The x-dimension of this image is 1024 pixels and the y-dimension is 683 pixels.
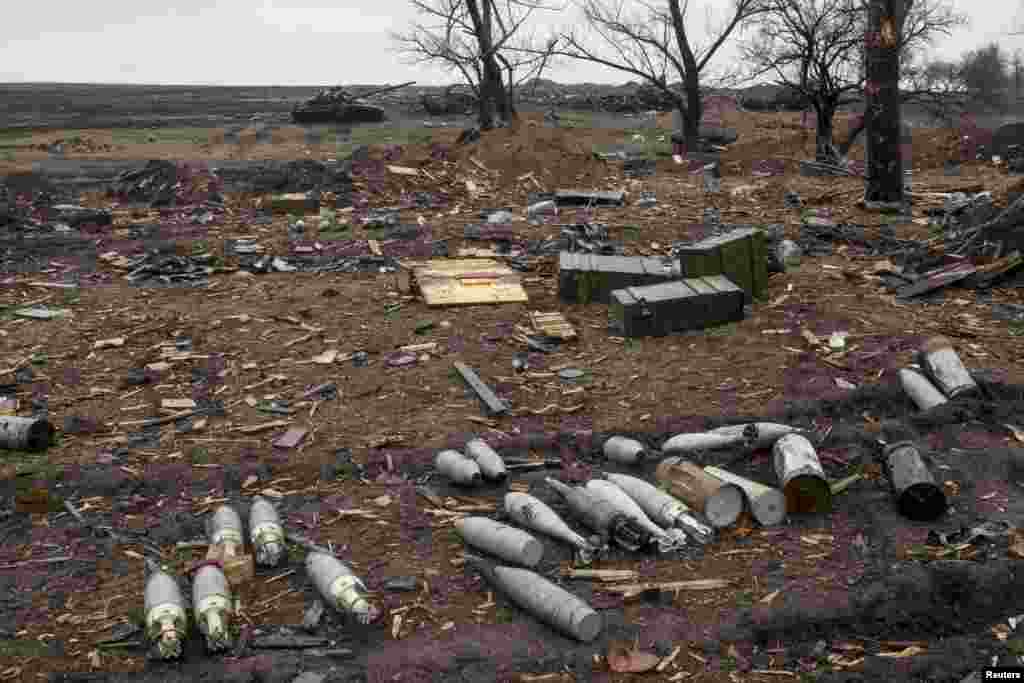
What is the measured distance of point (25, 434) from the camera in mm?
6773

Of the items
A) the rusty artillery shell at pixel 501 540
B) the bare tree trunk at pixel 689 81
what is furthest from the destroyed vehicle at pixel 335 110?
the rusty artillery shell at pixel 501 540

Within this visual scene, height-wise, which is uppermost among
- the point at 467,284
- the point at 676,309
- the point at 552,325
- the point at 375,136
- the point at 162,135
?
the point at 162,135

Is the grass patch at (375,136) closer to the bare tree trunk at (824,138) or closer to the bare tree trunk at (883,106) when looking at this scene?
the bare tree trunk at (824,138)

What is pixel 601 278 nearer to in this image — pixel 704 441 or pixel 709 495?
pixel 704 441

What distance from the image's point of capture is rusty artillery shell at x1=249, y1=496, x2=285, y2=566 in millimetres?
5066

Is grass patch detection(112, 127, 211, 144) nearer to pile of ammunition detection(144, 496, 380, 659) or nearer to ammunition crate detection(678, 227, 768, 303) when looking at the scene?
ammunition crate detection(678, 227, 768, 303)

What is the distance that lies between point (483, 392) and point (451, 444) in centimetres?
96

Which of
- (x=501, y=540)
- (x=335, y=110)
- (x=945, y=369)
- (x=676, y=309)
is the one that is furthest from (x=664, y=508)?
(x=335, y=110)

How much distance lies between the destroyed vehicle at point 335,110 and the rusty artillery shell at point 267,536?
126 ft

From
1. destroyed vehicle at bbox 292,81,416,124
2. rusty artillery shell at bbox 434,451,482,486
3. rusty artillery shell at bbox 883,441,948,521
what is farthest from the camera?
destroyed vehicle at bbox 292,81,416,124

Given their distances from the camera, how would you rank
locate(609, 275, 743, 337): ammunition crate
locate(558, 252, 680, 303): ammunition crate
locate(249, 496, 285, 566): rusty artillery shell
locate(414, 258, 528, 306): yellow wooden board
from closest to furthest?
locate(249, 496, 285, 566): rusty artillery shell
locate(609, 275, 743, 337): ammunition crate
locate(558, 252, 680, 303): ammunition crate
locate(414, 258, 528, 306): yellow wooden board

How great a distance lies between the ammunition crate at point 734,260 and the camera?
9344 millimetres

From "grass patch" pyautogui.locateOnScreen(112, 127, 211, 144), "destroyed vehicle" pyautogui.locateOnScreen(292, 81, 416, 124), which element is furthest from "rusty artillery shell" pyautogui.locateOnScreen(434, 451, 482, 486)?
"destroyed vehicle" pyautogui.locateOnScreen(292, 81, 416, 124)

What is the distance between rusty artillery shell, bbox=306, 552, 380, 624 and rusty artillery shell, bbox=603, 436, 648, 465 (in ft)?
6.86
